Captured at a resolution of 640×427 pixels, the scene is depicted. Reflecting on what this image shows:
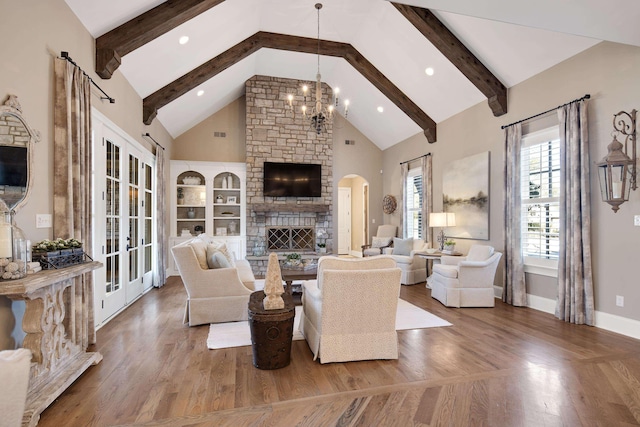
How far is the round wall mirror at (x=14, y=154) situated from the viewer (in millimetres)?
2299

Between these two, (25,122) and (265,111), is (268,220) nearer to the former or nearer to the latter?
(265,111)

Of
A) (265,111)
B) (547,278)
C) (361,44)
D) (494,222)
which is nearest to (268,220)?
A: (265,111)

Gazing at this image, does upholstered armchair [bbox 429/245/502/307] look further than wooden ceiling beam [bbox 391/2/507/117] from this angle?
No

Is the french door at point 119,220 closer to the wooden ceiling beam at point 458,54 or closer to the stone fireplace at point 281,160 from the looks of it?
the stone fireplace at point 281,160

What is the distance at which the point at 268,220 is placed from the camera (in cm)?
836

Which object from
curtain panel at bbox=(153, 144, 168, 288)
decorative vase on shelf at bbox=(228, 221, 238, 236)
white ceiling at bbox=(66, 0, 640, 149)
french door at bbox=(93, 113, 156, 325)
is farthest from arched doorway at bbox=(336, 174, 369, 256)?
french door at bbox=(93, 113, 156, 325)

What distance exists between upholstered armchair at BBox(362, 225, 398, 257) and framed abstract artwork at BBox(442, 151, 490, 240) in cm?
180

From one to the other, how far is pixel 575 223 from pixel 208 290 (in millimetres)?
4494

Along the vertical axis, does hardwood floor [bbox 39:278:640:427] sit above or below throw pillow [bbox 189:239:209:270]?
below

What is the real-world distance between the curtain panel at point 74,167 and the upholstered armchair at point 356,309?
218 centimetres

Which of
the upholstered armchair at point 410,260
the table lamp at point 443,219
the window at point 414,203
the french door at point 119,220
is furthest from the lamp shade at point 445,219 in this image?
the french door at point 119,220

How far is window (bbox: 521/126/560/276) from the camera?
4.58 meters

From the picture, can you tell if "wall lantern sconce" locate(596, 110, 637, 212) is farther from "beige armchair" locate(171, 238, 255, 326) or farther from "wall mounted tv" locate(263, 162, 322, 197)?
"wall mounted tv" locate(263, 162, 322, 197)

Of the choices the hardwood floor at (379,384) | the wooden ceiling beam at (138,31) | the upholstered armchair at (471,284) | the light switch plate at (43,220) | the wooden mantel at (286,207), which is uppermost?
the wooden ceiling beam at (138,31)
